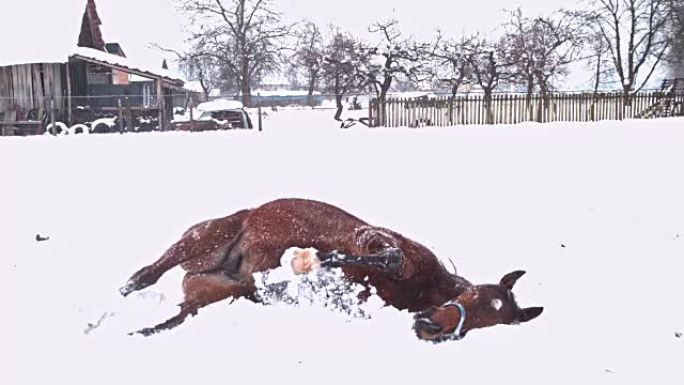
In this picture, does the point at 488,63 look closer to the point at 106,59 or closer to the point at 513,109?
the point at 513,109

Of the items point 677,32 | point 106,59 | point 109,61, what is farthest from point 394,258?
point 677,32

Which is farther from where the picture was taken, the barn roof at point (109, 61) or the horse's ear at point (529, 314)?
the barn roof at point (109, 61)

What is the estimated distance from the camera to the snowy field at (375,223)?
364cm

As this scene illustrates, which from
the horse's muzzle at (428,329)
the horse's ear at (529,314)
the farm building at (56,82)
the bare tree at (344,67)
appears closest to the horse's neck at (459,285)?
the horse's ear at (529,314)

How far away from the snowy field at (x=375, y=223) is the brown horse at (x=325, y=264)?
0.10m

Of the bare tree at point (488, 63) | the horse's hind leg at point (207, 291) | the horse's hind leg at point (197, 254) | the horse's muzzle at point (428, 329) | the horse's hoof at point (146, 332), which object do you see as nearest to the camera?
the horse's muzzle at point (428, 329)

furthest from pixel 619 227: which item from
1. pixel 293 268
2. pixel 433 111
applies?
pixel 433 111

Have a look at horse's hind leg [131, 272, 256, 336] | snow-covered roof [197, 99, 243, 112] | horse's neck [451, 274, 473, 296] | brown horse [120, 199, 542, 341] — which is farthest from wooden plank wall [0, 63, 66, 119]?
horse's neck [451, 274, 473, 296]

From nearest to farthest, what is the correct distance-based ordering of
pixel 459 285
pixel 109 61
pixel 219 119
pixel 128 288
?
pixel 459 285, pixel 128 288, pixel 109 61, pixel 219 119

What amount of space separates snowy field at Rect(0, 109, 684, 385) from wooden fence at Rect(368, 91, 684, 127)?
11534mm

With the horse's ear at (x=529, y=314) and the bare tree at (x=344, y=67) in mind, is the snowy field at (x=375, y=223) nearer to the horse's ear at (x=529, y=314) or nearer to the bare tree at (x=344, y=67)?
the horse's ear at (x=529, y=314)

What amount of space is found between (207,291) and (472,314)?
158 cm

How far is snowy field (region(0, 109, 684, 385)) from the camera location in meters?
3.64

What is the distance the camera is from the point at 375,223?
21.0 ft
